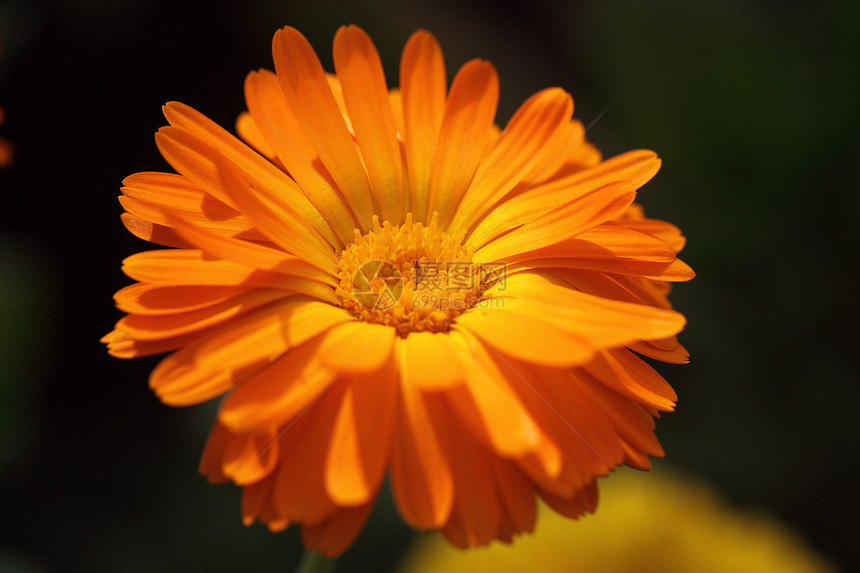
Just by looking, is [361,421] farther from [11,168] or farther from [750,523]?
→ [11,168]

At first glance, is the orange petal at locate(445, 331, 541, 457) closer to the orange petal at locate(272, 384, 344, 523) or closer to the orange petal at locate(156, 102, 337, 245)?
the orange petal at locate(272, 384, 344, 523)

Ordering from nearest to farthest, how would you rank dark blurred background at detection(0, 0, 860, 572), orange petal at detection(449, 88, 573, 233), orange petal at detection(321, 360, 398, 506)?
orange petal at detection(321, 360, 398, 506) < orange petal at detection(449, 88, 573, 233) < dark blurred background at detection(0, 0, 860, 572)

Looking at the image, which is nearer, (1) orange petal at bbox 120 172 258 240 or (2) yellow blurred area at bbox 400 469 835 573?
(1) orange petal at bbox 120 172 258 240

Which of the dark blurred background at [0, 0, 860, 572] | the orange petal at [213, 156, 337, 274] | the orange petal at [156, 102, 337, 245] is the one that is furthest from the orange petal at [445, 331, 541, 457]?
the dark blurred background at [0, 0, 860, 572]

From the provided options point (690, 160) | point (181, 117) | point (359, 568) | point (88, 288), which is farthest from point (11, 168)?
point (690, 160)

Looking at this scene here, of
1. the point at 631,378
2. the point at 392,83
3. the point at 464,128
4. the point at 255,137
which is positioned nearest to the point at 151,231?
the point at 255,137

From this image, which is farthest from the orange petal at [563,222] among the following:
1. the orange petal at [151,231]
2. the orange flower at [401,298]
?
the orange petal at [151,231]
